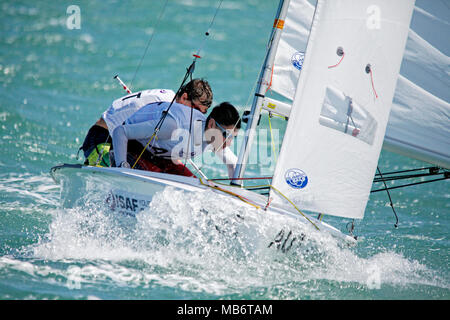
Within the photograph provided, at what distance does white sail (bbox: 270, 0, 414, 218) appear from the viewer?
309 cm

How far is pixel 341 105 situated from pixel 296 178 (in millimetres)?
529

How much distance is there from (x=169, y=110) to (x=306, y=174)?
963 millimetres

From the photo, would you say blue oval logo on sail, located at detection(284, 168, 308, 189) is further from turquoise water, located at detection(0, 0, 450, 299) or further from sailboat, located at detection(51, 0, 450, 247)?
turquoise water, located at detection(0, 0, 450, 299)

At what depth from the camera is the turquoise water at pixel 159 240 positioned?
2924 millimetres

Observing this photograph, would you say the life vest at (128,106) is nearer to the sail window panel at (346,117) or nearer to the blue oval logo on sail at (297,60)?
the blue oval logo on sail at (297,60)

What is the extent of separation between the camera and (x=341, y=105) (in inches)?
125

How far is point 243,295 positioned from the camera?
2.87 meters

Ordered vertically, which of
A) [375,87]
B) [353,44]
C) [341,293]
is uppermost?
[353,44]

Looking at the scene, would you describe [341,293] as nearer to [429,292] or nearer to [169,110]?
[429,292]

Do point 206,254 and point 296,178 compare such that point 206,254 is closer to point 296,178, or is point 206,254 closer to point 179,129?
point 296,178

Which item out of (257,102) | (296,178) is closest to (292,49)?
(257,102)

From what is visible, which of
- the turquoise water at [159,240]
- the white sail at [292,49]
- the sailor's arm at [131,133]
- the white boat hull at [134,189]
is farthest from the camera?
the white sail at [292,49]

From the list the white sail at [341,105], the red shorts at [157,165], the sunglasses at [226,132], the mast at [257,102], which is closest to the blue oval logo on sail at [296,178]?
the white sail at [341,105]
